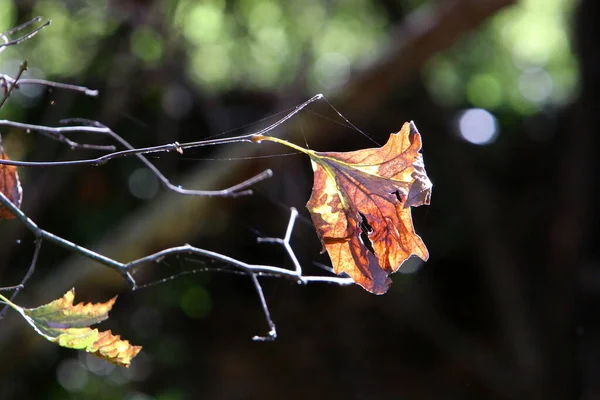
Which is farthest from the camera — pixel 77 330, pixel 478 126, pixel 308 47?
pixel 478 126

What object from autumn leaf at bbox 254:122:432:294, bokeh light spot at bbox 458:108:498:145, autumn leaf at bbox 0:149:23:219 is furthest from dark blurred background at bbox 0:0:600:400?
autumn leaf at bbox 254:122:432:294

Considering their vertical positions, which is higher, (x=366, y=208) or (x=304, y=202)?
(x=366, y=208)

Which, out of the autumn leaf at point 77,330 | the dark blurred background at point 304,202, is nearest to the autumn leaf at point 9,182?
the autumn leaf at point 77,330

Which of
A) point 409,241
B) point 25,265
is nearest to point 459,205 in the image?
point 25,265

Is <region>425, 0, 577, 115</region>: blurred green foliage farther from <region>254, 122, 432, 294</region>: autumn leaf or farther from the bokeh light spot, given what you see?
<region>254, 122, 432, 294</region>: autumn leaf

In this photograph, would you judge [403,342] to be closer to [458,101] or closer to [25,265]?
[458,101]

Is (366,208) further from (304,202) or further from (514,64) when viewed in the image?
(514,64)

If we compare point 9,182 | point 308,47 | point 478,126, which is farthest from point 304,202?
point 9,182
